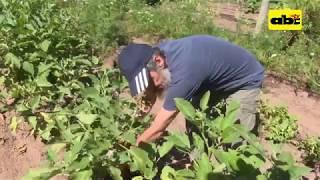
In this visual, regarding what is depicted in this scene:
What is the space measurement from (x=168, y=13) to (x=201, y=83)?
3516 mm

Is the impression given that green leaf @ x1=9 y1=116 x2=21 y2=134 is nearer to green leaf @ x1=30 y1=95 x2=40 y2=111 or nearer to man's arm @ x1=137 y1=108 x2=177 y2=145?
green leaf @ x1=30 y1=95 x2=40 y2=111

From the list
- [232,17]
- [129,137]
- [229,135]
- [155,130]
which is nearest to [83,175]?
[129,137]

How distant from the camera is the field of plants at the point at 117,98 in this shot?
274 cm

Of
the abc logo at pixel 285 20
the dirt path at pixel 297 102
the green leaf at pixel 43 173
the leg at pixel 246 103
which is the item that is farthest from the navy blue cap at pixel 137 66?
the abc logo at pixel 285 20

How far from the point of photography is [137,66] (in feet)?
9.34

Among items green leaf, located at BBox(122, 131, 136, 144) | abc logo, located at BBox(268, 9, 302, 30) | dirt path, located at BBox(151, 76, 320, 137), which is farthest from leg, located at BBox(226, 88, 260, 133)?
abc logo, located at BBox(268, 9, 302, 30)

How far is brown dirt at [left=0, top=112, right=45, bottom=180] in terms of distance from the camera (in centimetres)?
392

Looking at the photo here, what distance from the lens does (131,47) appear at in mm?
2943

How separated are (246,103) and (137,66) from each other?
1066 millimetres

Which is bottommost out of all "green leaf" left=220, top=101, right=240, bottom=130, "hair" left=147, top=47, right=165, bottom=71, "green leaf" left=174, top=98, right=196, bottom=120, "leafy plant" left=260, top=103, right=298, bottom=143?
"leafy plant" left=260, top=103, right=298, bottom=143

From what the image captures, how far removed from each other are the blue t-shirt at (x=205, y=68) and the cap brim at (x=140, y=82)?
156mm

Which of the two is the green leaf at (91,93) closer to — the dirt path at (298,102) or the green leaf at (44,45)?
the green leaf at (44,45)

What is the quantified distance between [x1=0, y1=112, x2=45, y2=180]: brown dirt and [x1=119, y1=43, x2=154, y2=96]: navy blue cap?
4.76 ft

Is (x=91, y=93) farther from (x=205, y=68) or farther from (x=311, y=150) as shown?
(x=311, y=150)
